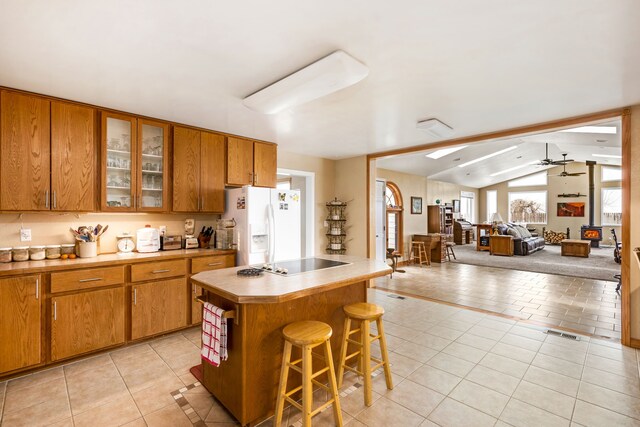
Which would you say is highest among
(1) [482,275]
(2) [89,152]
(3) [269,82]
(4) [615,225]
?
(3) [269,82]

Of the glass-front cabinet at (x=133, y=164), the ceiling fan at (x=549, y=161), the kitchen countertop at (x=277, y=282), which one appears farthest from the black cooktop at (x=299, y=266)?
the ceiling fan at (x=549, y=161)

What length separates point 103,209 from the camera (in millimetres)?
3055

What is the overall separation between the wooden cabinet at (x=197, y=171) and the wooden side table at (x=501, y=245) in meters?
9.00

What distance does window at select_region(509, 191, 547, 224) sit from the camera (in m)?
13.1

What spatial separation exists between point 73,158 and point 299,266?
2454mm

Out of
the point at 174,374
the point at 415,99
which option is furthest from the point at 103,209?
A: the point at 415,99

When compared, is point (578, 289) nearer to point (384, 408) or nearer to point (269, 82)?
point (384, 408)

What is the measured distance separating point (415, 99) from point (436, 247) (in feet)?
20.3

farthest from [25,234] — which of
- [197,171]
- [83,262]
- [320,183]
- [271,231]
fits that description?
[320,183]

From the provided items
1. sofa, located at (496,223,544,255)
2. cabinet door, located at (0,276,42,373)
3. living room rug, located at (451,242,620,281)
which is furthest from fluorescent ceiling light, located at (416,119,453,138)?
sofa, located at (496,223,544,255)

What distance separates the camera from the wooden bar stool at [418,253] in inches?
313

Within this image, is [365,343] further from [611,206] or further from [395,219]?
[611,206]

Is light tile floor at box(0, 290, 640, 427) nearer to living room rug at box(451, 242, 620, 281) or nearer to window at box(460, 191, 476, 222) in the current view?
living room rug at box(451, 242, 620, 281)

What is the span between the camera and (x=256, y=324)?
1.92 m
